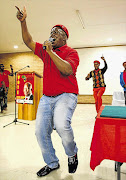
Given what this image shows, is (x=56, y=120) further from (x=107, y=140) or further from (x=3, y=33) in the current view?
(x=3, y=33)

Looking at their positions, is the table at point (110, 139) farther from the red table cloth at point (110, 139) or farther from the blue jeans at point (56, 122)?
the blue jeans at point (56, 122)

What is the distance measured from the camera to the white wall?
841 cm

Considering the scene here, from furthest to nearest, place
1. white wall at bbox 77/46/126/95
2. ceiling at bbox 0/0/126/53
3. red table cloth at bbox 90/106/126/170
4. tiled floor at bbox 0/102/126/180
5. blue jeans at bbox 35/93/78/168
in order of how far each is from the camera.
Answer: white wall at bbox 77/46/126/95 < ceiling at bbox 0/0/126/53 < tiled floor at bbox 0/102/126/180 < blue jeans at bbox 35/93/78/168 < red table cloth at bbox 90/106/126/170

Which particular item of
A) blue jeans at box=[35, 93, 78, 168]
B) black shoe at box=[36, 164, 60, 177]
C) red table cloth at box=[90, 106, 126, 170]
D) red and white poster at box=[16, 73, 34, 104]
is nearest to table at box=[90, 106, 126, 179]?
red table cloth at box=[90, 106, 126, 170]

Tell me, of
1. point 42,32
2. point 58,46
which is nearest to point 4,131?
point 58,46

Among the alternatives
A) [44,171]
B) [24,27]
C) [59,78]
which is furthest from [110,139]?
[24,27]

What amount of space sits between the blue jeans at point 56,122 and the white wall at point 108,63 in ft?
24.6

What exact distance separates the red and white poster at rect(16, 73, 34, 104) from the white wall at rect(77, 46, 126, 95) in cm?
529

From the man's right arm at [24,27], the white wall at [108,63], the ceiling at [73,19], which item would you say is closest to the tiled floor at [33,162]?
the man's right arm at [24,27]

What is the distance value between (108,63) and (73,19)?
401cm

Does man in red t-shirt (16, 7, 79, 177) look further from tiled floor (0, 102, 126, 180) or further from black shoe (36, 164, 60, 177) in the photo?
tiled floor (0, 102, 126, 180)

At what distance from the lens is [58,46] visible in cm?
153

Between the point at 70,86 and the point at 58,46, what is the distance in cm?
43

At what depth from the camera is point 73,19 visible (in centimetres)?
539
